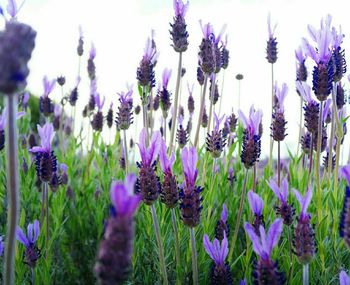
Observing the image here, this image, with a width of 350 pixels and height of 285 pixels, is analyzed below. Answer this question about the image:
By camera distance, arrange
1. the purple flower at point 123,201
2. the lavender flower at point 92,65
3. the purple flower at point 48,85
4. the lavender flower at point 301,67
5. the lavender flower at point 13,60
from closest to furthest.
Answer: the purple flower at point 123,201 → the lavender flower at point 13,60 → the lavender flower at point 301,67 → the purple flower at point 48,85 → the lavender flower at point 92,65

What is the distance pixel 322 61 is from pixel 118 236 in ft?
4.07

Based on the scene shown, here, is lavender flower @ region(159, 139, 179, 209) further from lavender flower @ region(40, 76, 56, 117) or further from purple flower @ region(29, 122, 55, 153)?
lavender flower @ region(40, 76, 56, 117)

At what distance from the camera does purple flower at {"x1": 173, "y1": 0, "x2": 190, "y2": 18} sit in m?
2.06

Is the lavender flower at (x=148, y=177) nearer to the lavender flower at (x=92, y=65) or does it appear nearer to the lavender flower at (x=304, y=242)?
the lavender flower at (x=304, y=242)

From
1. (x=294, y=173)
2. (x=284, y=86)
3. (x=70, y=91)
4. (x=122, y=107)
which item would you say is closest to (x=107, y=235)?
(x=122, y=107)

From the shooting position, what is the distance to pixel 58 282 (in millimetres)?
2373

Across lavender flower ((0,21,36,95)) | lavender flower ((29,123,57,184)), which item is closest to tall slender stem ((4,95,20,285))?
lavender flower ((0,21,36,95))

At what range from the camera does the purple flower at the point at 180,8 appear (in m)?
2.06

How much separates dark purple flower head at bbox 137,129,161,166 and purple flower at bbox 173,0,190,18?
937 millimetres

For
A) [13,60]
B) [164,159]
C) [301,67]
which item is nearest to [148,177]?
[164,159]

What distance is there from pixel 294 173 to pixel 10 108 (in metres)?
1.74

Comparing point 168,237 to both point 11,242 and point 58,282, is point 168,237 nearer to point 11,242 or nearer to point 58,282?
point 58,282

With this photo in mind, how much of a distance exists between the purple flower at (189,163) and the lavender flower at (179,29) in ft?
2.81

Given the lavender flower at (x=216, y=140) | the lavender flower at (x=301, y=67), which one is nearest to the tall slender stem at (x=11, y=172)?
the lavender flower at (x=216, y=140)
